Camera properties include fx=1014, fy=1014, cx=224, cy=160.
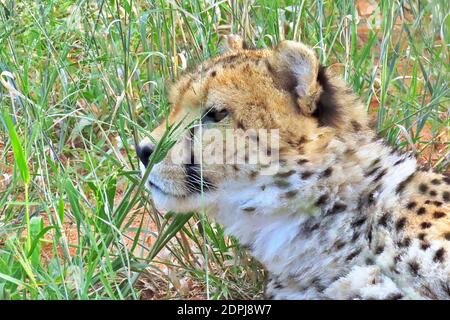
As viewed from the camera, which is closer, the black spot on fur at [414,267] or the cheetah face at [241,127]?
the black spot on fur at [414,267]

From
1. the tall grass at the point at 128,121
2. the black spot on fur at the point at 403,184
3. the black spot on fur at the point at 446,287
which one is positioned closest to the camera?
the black spot on fur at the point at 446,287

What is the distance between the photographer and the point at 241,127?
2.41m

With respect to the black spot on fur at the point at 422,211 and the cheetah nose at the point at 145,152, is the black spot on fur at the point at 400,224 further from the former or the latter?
the cheetah nose at the point at 145,152

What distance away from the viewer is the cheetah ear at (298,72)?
2.35 m

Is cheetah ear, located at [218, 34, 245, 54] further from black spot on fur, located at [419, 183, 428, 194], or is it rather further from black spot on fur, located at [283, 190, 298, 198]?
black spot on fur, located at [419, 183, 428, 194]

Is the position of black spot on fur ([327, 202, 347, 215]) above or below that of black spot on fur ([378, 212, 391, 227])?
above

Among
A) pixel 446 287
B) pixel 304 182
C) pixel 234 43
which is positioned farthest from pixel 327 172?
pixel 234 43

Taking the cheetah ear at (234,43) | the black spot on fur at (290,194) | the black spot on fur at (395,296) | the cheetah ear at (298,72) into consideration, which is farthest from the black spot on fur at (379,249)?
the cheetah ear at (234,43)

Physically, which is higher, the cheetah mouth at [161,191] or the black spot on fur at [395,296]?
the cheetah mouth at [161,191]

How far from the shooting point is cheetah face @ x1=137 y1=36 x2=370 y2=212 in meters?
2.38

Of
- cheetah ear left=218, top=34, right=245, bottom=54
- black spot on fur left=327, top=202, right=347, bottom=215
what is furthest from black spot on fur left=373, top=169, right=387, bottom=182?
cheetah ear left=218, top=34, right=245, bottom=54

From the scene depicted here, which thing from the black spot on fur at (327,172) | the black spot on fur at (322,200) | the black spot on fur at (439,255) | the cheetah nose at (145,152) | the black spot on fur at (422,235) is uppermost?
the cheetah nose at (145,152)
